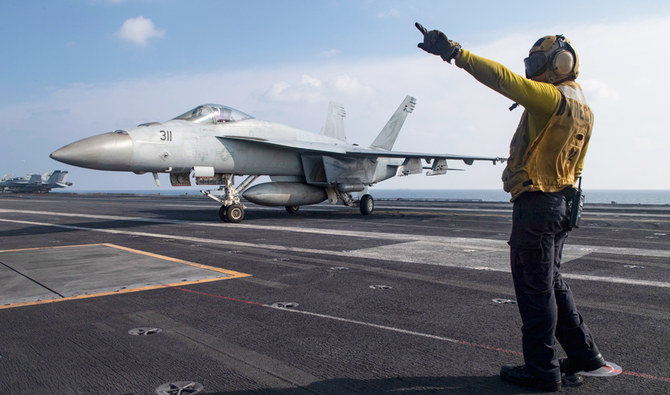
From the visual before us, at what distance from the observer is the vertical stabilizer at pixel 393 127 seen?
2314 centimetres

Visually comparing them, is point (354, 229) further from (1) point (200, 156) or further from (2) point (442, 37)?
(2) point (442, 37)

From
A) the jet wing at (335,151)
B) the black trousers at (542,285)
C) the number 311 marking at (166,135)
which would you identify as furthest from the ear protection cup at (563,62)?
the jet wing at (335,151)

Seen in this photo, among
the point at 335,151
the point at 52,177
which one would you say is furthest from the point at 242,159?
the point at 52,177

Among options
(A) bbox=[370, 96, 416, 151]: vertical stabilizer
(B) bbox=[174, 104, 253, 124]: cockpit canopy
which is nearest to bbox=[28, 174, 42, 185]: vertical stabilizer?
(A) bbox=[370, 96, 416, 151]: vertical stabilizer

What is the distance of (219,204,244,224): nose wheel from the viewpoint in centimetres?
1554

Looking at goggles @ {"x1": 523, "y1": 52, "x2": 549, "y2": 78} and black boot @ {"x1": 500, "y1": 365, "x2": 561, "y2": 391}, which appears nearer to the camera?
black boot @ {"x1": 500, "y1": 365, "x2": 561, "y2": 391}

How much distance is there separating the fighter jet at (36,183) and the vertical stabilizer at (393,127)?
66.5 meters

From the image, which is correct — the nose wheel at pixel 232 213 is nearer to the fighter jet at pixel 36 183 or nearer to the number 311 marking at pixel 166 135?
the number 311 marking at pixel 166 135

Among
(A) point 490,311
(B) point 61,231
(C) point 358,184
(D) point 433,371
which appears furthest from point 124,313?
(C) point 358,184

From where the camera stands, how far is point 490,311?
4.52m

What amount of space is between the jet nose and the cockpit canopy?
8.87ft

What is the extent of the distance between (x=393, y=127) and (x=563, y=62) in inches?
801

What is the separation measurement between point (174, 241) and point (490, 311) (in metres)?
8.13

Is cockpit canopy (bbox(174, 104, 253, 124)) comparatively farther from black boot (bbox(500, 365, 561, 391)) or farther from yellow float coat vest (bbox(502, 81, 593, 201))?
black boot (bbox(500, 365, 561, 391))
